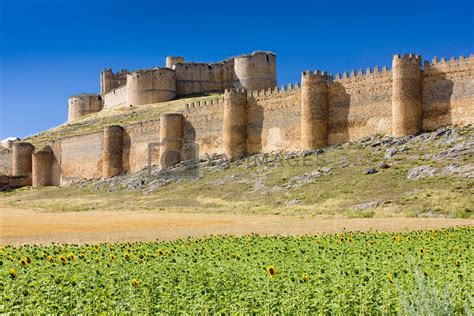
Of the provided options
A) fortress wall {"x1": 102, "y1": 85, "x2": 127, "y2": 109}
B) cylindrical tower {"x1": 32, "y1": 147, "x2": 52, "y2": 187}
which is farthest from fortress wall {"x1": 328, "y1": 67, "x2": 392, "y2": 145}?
fortress wall {"x1": 102, "y1": 85, "x2": 127, "y2": 109}

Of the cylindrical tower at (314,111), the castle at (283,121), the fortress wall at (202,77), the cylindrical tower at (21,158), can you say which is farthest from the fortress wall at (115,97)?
the cylindrical tower at (314,111)

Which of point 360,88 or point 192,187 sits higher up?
point 360,88

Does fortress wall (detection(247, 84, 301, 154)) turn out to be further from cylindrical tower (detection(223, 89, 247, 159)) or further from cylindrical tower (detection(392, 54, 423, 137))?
cylindrical tower (detection(392, 54, 423, 137))

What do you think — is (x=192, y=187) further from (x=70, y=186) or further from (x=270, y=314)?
(x=270, y=314)

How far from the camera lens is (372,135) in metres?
28.6

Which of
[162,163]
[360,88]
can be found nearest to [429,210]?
[360,88]

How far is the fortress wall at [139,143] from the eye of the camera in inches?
1547

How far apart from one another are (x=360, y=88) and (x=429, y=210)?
41.7 feet

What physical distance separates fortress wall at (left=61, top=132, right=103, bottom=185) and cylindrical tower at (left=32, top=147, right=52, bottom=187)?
4.90 feet

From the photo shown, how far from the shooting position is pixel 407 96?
26.6 meters

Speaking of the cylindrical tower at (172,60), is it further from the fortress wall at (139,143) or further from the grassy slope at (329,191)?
the grassy slope at (329,191)

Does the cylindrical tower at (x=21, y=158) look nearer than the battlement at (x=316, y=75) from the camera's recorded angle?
No

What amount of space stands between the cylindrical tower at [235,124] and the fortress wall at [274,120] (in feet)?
1.02

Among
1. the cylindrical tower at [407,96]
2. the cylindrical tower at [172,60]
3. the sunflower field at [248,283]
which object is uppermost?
the cylindrical tower at [172,60]
